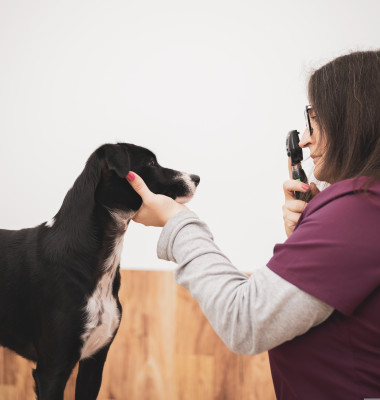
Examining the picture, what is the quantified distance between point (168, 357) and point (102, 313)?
21.9 inches

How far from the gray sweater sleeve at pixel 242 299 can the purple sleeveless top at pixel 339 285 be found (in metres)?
0.03

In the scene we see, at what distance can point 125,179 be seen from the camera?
41.4 inches

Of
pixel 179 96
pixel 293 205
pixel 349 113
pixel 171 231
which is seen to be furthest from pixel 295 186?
pixel 179 96

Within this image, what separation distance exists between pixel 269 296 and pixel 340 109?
385mm

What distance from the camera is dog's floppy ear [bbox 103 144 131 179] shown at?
0.97 metres

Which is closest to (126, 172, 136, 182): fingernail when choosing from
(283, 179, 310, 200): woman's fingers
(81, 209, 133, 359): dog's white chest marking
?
(81, 209, 133, 359): dog's white chest marking

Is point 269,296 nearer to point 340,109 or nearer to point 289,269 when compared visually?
point 289,269

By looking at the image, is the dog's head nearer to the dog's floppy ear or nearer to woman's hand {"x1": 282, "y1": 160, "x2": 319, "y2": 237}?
the dog's floppy ear

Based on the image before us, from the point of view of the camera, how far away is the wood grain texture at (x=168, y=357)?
140 cm

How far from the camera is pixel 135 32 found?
1482mm

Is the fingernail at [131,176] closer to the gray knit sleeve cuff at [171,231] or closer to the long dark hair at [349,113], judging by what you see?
the gray knit sleeve cuff at [171,231]

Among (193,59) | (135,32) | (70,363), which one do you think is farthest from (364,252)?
(135,32)

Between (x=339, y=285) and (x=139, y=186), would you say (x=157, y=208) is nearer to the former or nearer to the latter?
(x=139, y=186)

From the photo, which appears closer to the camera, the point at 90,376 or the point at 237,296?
the point at 237,296
